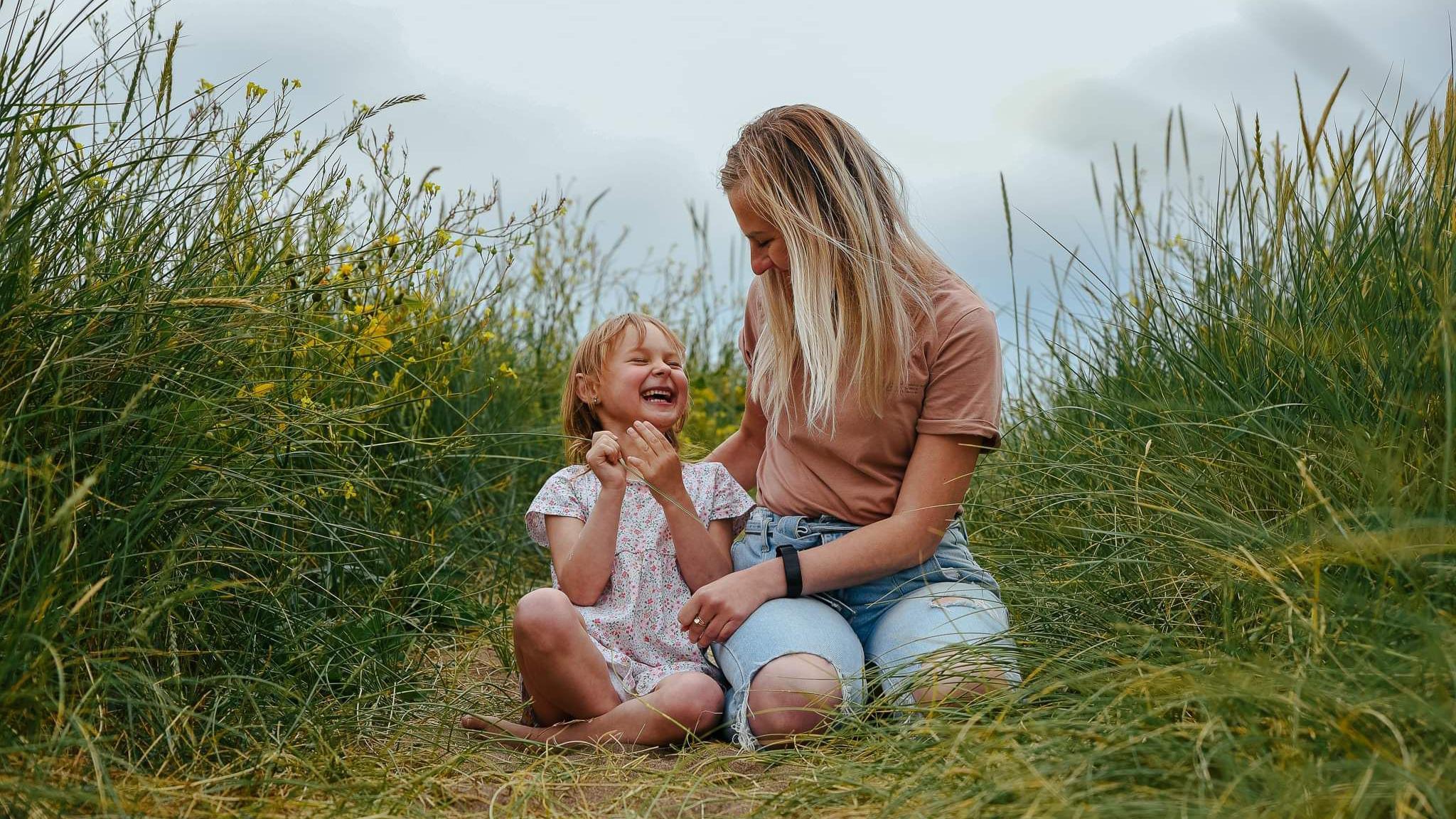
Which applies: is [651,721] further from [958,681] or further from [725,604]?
[958,681]

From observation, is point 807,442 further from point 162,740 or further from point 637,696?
point 162,740

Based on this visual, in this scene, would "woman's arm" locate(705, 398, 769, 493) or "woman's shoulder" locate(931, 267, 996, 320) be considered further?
"woman's arm" locate(705, 398, 769, 493)

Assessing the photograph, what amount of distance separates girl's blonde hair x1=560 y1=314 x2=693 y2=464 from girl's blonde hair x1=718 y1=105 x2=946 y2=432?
0.35 metres

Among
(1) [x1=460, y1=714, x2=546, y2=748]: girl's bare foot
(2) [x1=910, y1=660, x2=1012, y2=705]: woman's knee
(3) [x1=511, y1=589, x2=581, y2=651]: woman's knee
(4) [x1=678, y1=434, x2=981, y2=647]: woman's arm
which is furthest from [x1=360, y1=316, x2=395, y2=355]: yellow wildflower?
(2) [x1=910, y1=660, x2=1012, y2=705]: woman's knee

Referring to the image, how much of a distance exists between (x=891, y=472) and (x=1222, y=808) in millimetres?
1207

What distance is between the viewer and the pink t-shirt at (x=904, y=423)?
7.80 feet

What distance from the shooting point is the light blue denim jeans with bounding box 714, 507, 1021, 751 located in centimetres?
221

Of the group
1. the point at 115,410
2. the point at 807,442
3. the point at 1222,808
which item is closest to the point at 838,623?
the point at 807,442

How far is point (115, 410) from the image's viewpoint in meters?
1.84

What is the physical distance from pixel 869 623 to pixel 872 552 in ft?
0.77

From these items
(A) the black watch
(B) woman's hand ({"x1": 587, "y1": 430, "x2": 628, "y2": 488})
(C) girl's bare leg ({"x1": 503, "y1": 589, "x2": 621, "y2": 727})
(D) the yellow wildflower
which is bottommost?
(C) girl's bare leg ({"x1": 503, "y1": 589, "x2": 621, "y2": 727})

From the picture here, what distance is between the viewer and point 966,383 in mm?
2381

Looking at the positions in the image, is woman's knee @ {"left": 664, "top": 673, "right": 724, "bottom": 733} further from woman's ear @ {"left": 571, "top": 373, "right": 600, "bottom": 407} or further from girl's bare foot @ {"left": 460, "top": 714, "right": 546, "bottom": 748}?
woman's ear @ {"left": 571, "top": 373, "right": 600, "bottom": 407}

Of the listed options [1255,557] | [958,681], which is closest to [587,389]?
[958,681]
